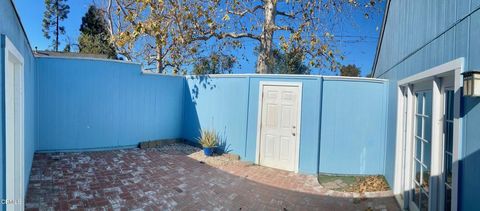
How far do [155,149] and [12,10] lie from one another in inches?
192

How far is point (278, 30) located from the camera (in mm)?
7934

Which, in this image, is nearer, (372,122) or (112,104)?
(372,122)

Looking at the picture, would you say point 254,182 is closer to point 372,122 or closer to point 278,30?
point 372,122

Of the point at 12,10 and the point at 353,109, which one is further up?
the point at 12,10

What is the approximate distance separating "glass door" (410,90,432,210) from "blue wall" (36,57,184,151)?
19.7ft

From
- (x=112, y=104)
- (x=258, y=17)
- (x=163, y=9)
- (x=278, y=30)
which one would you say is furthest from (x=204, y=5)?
(x=112, y=104)

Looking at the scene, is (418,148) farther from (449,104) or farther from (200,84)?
(200,84)

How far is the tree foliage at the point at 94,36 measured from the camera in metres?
15.9

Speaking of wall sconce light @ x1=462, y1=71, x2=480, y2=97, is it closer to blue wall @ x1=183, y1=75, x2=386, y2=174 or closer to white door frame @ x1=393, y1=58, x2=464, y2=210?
white door frame @ x1=393, y1=58, x2=464, y2=210

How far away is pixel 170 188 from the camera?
434 centimetres

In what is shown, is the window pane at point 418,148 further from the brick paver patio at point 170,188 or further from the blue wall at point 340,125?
the blue wall at point 340,125

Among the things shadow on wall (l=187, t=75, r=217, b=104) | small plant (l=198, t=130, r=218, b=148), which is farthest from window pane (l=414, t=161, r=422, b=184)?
shadow on wall (l=187, t=75, r=217, b=104)

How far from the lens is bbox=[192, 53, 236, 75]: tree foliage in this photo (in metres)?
9.60

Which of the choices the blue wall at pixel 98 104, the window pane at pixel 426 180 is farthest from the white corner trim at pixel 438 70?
the blue wall at pixel 98 104
